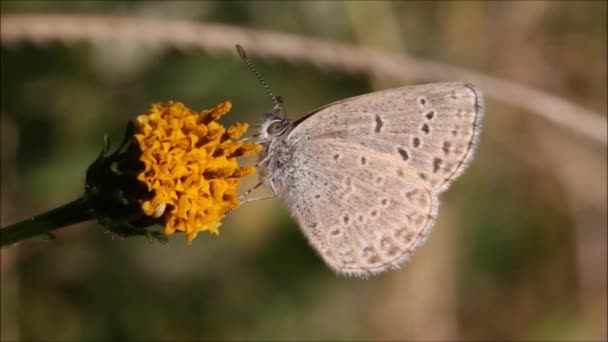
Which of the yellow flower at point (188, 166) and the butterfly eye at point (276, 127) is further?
the butterfly eye at point (276, 127)

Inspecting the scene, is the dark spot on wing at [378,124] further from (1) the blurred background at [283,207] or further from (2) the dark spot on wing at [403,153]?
(1) the blurred background at [283,207]

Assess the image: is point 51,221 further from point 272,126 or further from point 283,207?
point 283,207

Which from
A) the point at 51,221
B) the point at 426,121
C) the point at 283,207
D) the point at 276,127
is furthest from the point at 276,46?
the point at 51,221

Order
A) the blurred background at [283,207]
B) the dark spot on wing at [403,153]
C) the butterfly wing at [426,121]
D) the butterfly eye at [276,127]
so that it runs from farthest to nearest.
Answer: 1. the blurred background at [283,207]
2. the butterfly eye at [276,127]
3. the dark spot on wing at [403,153]
4. the butterfly wing at [426,121]

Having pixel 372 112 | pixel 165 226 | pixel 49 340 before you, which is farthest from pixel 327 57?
pixel 49 340

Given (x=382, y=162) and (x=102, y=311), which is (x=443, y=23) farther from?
(x=102, y=311)

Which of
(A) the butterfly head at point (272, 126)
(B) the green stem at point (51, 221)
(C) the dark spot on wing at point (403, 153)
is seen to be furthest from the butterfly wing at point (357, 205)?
(B) the green stem at point (51, 221)

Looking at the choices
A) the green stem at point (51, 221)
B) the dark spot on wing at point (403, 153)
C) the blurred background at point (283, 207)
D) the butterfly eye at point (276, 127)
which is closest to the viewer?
the green stem at point (51, 221)
